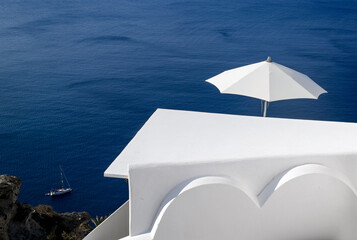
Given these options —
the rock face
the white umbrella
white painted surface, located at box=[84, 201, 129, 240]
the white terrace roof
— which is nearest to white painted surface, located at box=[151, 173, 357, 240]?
the white terrace roof

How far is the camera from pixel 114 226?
4363 millimetres

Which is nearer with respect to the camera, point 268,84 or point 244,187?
point 244,187

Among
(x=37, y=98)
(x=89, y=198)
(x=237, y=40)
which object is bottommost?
(x=89, y=198)

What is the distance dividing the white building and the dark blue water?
23.0m

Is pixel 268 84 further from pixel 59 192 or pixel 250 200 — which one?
pixel 59 192

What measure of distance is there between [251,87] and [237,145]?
4753 millimetres

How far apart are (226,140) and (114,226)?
1471 millimetres

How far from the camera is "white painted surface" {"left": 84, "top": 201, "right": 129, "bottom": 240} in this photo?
408 centimetres

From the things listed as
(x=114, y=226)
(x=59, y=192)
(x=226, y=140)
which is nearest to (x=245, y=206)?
(x=226, y=140)

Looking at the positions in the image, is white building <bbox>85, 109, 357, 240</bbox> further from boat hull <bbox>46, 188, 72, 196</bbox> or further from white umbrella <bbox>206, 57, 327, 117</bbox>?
boat hull <bbox>46, 188, 72, 196</bbox>

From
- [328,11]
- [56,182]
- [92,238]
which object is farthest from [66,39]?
[92,238]

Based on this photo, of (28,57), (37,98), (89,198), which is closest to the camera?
(89,198)

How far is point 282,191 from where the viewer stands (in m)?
3.55

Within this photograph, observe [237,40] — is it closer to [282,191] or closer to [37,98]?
[37,98]
